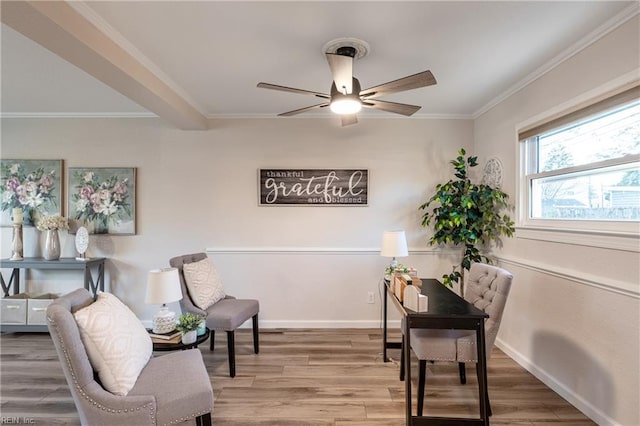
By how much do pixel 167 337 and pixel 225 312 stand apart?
23.8 inches

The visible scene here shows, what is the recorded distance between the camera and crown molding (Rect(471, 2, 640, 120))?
180 cm

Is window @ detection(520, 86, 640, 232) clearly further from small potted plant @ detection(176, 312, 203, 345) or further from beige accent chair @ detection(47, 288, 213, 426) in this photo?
small potted plant @ detection(176, 312, 203, 345)

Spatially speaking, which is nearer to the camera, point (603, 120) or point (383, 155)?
point (603, 120)

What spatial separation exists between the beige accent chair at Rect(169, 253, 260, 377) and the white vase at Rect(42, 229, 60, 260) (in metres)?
1.74

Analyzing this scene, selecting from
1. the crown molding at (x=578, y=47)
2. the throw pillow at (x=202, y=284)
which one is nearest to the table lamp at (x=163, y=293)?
the throw pillow at (x=202, y=284)

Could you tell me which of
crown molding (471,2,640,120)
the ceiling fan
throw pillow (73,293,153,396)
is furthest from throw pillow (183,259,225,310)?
crown molding (471,2,640,120)

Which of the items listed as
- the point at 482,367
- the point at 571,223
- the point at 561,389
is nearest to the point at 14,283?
the point at 482,367

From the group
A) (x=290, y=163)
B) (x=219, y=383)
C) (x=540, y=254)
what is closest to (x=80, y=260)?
(x=219, y=383)

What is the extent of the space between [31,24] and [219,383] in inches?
104

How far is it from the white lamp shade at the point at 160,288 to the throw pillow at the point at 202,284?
2.04ft

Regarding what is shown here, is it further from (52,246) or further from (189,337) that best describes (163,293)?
(52,246)

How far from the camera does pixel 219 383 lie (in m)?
2.51

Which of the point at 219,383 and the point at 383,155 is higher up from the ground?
the point at 383,155

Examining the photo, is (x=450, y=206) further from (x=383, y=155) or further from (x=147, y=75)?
(x=147, y=75)
